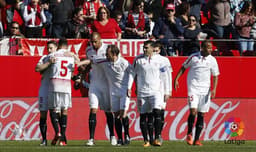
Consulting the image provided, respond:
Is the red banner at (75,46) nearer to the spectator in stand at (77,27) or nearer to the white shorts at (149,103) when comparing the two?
the spectator in stand at (77,27)

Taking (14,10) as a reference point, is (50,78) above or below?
below

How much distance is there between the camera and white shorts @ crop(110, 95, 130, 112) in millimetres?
18859

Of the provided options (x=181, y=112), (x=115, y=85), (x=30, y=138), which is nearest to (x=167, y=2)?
(x=181, y=112)

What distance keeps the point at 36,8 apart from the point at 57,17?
66 centimetres

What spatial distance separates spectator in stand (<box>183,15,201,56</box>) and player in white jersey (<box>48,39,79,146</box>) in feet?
19.4

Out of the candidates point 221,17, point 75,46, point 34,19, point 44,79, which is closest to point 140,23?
point 75,46

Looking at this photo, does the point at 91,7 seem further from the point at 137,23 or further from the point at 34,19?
the point at 34,19

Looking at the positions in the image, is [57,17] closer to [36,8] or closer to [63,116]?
[36,8]

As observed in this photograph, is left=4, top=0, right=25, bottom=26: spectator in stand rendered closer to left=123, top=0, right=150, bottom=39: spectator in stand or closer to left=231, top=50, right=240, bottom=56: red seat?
left=123, top=0, right=150, bottom=39: spectator in stand

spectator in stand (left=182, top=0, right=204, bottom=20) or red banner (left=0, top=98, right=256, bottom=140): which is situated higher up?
spectator in stand (left=182, top=0, right=204, bottom=20)

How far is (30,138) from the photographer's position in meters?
24.1

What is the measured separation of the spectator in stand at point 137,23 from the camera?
2470cm

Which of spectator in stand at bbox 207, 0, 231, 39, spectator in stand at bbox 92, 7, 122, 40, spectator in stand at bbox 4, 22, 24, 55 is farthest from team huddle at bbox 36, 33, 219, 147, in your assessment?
spectator in stand at bbox 207, 0, 231, 39

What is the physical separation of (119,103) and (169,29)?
20.4 ft
